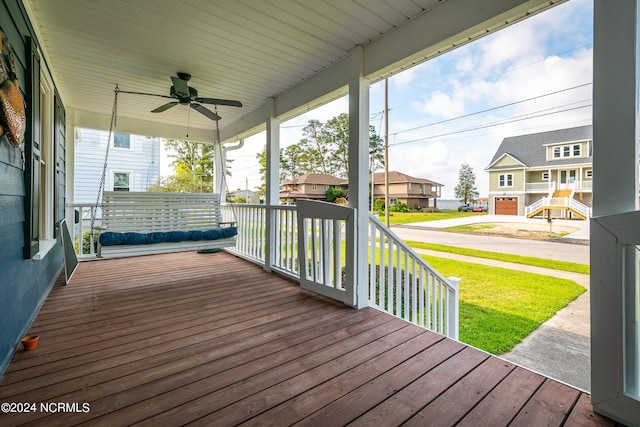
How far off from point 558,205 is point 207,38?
Answer: 259 inches

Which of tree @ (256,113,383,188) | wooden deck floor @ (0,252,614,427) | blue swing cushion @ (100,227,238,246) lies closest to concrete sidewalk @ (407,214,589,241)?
tree @ (256,113,383,188)

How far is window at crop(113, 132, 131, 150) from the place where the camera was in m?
8.17

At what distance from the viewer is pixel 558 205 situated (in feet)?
18.1

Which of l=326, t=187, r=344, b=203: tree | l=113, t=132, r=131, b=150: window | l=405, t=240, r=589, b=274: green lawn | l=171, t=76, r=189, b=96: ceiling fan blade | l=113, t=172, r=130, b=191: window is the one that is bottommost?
l=405, t=240, r=589, b=274: green lawn

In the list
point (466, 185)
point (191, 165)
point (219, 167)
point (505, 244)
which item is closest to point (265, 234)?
point (219, 167)

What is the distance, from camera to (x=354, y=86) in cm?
277

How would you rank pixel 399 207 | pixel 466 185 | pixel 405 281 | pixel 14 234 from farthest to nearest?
pixel 399 207 → pixel 466 185 → pixel 405 281 → pixel 14 234

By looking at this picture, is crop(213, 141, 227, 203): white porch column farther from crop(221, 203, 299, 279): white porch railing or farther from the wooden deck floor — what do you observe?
the wooden deck floor

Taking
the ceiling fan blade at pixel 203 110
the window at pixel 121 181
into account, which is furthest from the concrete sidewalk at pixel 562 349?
the window at pixel 121 181

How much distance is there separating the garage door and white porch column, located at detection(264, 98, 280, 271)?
5695mm

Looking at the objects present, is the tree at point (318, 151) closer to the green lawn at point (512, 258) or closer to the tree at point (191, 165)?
the green lawn at point (512, 258)

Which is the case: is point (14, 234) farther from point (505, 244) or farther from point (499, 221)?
point (505, 244)

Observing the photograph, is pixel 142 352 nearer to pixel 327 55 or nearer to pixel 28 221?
pixel 28 221

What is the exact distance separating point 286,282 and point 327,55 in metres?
2.66
